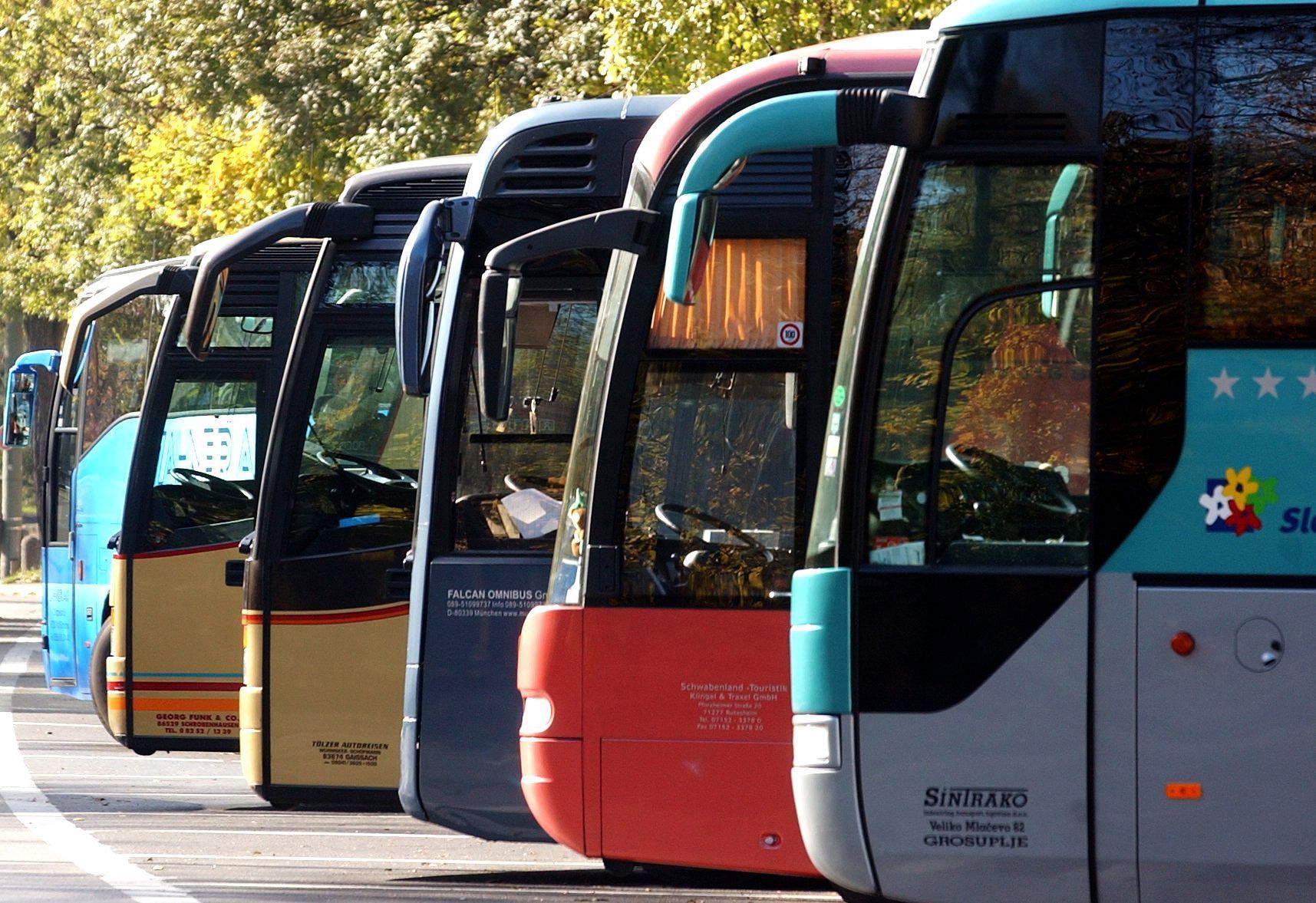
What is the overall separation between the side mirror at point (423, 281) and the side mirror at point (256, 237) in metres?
1.32

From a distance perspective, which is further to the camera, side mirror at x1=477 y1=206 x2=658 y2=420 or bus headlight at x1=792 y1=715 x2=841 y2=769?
side mirror at x1=477 y1=206 x2=658 y2=420

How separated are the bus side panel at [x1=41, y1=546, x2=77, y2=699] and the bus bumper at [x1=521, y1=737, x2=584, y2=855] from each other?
923cm

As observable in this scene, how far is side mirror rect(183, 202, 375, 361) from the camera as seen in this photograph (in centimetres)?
945

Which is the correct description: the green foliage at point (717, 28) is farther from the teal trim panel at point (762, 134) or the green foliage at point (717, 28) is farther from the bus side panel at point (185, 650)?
the teal trim panel at point (762, 134)

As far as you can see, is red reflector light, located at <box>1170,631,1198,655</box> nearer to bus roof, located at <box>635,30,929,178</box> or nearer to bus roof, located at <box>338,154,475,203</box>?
bus roof, located at <box>635,30,929,178</box>

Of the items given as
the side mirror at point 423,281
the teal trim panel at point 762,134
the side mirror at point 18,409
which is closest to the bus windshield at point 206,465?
the side mirror at point 423,281

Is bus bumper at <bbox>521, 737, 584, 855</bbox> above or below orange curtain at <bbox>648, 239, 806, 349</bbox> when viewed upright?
below

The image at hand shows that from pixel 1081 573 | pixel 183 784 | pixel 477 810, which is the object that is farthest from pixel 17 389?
pixel 1081 573

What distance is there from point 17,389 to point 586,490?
39.8 ft

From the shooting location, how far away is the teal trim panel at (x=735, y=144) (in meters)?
5.91

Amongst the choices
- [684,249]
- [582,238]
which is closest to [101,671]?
[582,238]

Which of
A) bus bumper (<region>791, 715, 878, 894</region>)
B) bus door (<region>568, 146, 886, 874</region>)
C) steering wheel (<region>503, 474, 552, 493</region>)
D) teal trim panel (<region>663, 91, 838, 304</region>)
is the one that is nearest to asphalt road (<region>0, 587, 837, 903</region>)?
bus door (<region>568, 146, 886, 874</region>)

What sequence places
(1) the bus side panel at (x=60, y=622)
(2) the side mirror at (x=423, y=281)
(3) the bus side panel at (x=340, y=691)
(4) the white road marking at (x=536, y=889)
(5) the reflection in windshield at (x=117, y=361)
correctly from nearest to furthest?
(2) the side mirror at (x=423, y=281), (4) the white road marking at (x=536, y=889), (3) the bus side panel at (x=340, y=691), (5) the reflection in windshield at (x=117, y=361), (1) the bus side panel at (x=60, y=622)

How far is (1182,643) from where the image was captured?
575 centimetres
